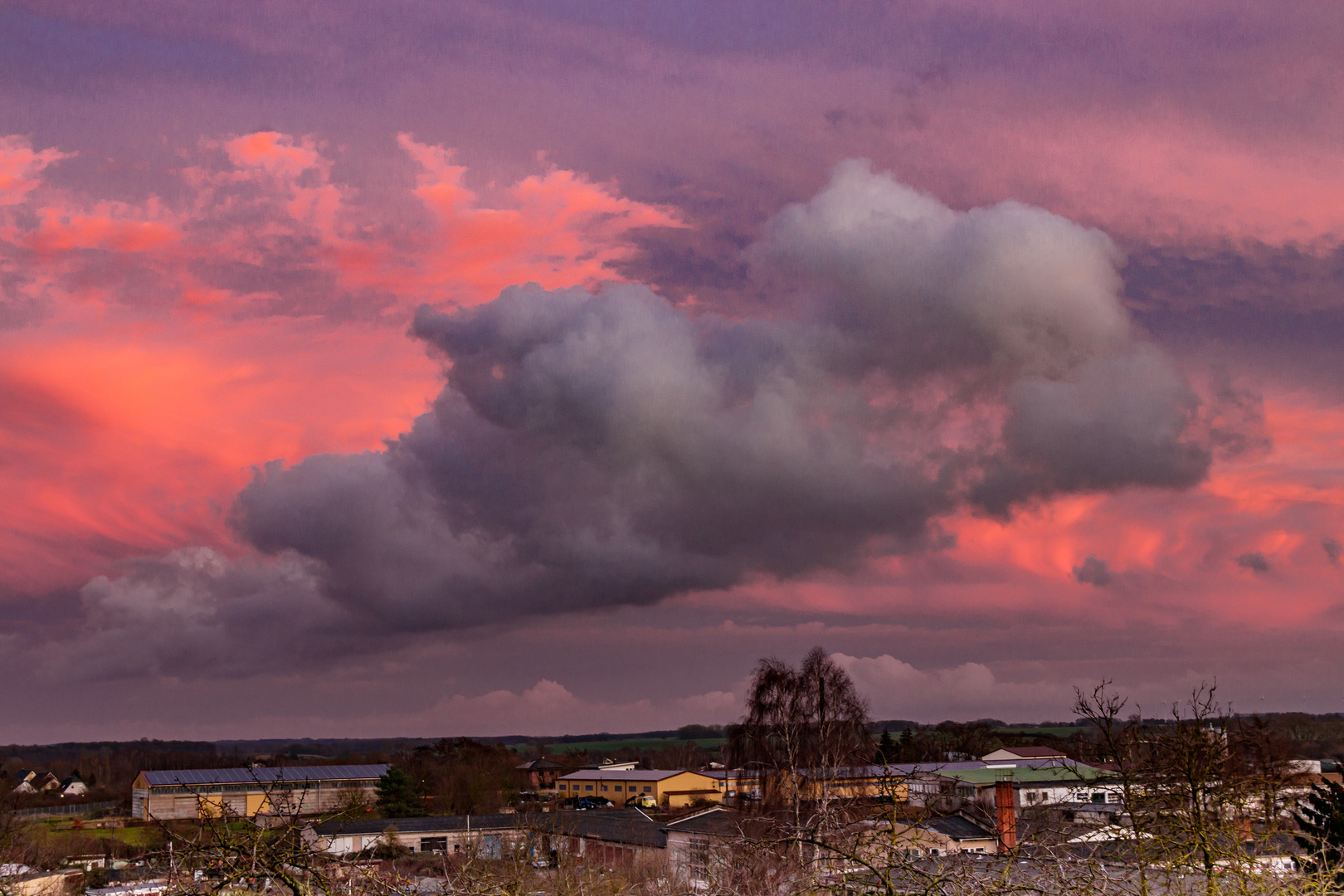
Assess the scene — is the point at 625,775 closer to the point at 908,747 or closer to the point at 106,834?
the point at 908,747

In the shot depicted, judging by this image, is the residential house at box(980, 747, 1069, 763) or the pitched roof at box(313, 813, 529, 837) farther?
the residential house at box(980, 747, 1069, 763)

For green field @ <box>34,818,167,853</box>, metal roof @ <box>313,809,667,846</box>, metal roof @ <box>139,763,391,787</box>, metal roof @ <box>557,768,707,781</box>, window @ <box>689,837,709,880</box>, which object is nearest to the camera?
window @ <box>689,837,709,880</box>

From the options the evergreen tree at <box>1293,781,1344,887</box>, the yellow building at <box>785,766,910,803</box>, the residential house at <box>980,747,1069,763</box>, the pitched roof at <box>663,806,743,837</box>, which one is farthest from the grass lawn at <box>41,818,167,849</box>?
the residential house at <box>980,747,1069,763</box>

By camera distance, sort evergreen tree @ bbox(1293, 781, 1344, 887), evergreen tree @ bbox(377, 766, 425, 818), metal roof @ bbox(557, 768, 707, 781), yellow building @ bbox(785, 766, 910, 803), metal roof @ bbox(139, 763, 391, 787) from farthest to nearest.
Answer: metal roof @ bbox(557, 768, 707, 781), metal roof @ bbox(139, 763, 391, 787), evergreen tree @ bbox(377, 766, 425, 818), yellow building @ bbox(785, 766, 910, 803), evergreen tree @ bbox(1293, 781, 1344, 887)

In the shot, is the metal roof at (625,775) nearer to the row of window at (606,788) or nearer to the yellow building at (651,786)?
the yellow building at (651,786)

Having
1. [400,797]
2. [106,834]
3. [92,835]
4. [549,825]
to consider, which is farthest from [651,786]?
[549,825]

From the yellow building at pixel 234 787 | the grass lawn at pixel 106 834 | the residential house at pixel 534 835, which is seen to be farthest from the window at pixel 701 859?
the yellow building at pixel 234 787

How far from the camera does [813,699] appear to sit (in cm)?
5125

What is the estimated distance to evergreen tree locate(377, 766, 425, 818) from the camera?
85500mm

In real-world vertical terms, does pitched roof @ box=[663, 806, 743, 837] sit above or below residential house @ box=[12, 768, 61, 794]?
above

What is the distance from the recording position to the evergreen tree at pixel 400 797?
281 ft

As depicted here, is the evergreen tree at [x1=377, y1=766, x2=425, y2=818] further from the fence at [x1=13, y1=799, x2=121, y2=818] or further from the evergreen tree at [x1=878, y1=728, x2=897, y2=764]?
the evergreen tree at [x1=878, y1=728, x2=897, y2=764]

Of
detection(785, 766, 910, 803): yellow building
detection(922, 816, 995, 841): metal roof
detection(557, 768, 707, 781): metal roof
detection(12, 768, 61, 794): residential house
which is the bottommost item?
detection(12, 768, 61, 794): residential house

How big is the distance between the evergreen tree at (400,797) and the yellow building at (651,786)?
73.3 ft
